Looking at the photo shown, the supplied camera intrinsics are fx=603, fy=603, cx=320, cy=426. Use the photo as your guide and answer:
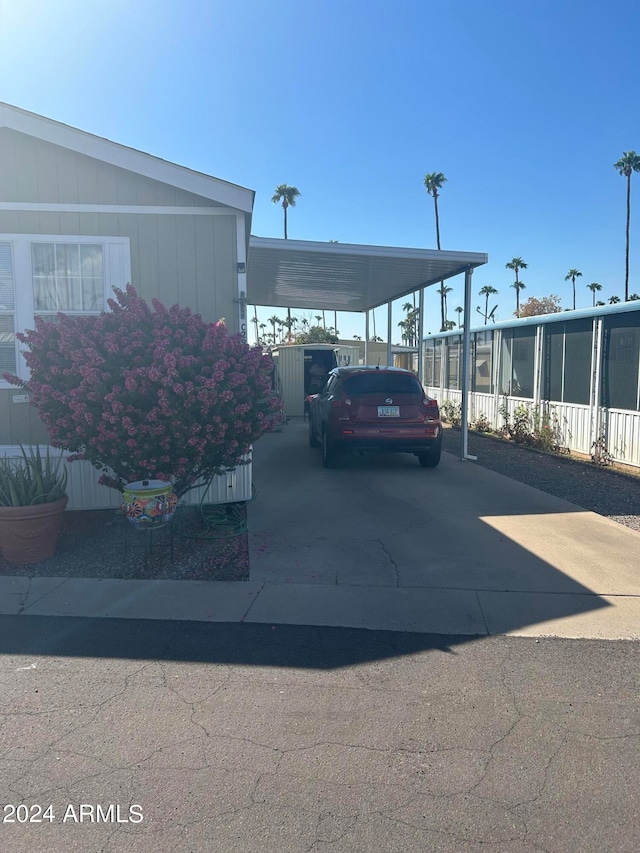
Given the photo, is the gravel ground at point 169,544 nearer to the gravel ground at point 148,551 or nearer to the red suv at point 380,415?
the gravel ground at point 148,551

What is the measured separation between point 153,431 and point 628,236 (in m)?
47.4

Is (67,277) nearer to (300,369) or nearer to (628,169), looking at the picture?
(300,369)

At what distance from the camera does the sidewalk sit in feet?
14.1

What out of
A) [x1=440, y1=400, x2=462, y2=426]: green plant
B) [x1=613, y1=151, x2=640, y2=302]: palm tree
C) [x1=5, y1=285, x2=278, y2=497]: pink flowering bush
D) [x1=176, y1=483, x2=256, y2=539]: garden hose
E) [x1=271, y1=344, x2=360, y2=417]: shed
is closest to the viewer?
[x1=5, y1=285, x2=278, y2=497]: pink flowering bush

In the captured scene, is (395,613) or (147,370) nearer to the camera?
(395,613)

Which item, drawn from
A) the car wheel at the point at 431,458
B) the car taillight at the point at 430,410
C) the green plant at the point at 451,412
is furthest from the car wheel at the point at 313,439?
the green plant at the point at 451,412

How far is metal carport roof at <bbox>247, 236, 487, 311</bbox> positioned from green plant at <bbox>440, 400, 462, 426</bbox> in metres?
3.48

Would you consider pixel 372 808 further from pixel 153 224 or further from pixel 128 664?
pixel 153 224

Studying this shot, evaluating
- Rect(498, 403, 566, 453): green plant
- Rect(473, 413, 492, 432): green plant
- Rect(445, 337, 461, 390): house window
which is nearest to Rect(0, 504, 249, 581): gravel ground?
Rect(498, 403, 566, 453): green plant

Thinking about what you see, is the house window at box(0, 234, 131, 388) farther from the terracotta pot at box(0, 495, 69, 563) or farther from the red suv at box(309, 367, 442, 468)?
the red suv at box(309, 367, 442, 468)

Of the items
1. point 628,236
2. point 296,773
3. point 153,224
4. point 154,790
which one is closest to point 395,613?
point 296,773

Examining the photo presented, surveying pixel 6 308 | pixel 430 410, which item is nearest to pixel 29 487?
pixel 6 308

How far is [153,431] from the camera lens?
5.11m

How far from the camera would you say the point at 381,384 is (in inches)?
362
